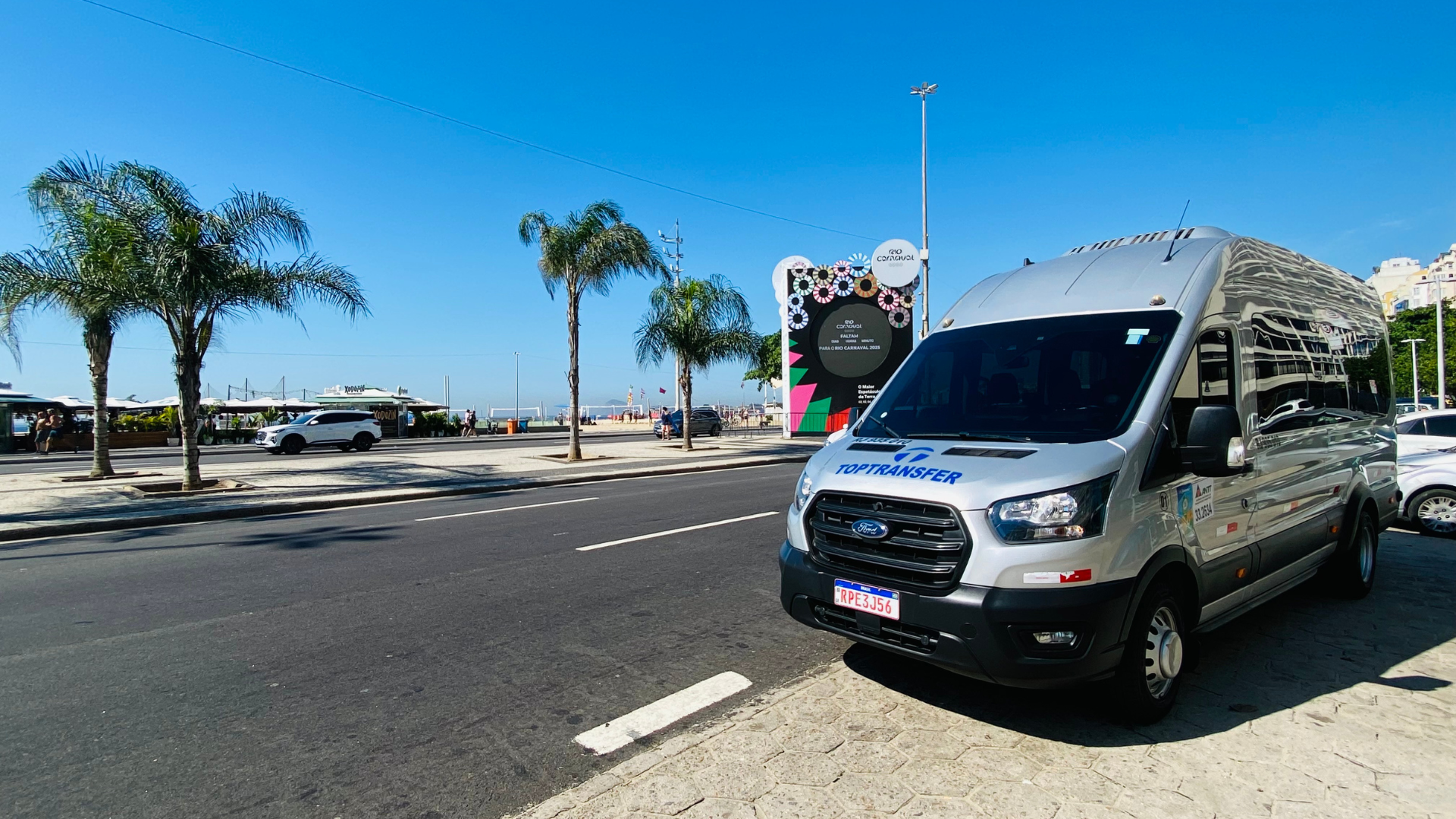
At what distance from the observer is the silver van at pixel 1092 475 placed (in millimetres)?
3252

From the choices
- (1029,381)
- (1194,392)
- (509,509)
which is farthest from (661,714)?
(509,509)

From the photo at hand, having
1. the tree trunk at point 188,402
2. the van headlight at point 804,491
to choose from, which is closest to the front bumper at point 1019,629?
the van headlight at point 804,491

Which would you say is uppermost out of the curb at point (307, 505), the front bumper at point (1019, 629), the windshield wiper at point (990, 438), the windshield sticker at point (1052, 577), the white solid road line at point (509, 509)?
the windshield wiper at point (990, 438)

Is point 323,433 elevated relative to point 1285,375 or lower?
lower

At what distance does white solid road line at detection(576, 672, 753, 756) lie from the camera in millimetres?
3521

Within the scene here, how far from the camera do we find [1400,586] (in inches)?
246

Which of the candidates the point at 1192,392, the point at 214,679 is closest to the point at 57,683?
the point at 214,679

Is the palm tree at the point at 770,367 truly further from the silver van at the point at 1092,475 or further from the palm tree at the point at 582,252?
the silver van at the point at 1092,475

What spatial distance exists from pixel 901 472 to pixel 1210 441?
1427mm

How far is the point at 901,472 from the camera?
12.0 feet

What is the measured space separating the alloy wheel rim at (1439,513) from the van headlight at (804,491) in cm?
878

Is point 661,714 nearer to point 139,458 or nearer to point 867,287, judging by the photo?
point 867,287

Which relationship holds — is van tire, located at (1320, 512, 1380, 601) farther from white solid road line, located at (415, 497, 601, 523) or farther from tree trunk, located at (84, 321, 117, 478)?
tree trunk, located at (84, 321, 117, 478)

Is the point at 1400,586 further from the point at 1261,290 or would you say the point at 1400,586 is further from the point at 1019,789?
the point at 1019,789
